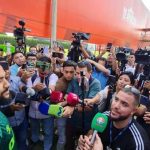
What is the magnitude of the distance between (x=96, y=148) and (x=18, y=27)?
254 cm

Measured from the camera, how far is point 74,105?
1.83m

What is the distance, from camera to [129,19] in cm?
742

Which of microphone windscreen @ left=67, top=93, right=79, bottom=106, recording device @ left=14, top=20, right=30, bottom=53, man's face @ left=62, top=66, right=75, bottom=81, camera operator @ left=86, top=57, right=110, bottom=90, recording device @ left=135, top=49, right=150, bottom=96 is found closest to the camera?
microphone windscreen @ left=67, top=93, right=79, bottom=106

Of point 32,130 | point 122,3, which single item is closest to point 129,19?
point 122,3

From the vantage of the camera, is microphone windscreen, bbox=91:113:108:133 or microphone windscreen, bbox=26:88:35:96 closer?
microphone windscreen, bbox=91:113:108:133

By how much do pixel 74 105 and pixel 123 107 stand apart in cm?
37

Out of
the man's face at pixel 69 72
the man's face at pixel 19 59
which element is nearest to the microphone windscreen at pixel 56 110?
the man's face at pixel 69 72

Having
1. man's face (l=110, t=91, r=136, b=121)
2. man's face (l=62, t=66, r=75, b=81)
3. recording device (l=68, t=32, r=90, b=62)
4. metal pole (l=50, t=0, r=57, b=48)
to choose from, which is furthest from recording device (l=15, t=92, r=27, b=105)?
metal pole (l=50, t=0, r=57, b=48)

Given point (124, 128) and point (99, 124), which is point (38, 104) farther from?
point (99, 124)

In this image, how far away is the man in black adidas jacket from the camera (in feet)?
5.00

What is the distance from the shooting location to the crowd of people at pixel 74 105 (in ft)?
5.15

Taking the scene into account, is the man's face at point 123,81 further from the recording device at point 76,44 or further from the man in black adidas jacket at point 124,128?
the recording device at point 76,44

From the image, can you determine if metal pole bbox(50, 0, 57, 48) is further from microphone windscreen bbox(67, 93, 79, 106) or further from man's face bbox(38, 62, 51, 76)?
microphone windscreen bbox(67, 93, 79, 106)

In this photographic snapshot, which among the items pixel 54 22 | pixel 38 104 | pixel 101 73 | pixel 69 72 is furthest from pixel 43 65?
pixel 54 22
